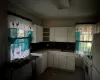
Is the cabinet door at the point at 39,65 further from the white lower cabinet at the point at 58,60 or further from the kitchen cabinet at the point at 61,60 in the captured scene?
the kitchen cabinet at the point at 61,60

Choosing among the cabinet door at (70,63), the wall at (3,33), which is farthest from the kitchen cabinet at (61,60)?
the wall at (3,33)

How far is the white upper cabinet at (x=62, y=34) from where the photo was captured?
4516mm

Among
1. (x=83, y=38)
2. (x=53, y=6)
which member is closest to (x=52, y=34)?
(x=83, y=38)

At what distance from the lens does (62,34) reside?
15.2ft

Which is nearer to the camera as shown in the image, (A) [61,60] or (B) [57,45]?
(A) [61,60]

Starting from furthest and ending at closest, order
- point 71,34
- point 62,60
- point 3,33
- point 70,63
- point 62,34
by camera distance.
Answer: point 62,34
point 71,34
point 62,60
point 70,63
point 3,33

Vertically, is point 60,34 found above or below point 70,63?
above

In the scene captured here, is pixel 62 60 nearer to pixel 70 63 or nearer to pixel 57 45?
pixel 70 63

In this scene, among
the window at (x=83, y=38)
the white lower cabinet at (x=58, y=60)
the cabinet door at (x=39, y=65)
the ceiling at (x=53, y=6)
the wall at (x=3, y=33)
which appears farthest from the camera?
the window at (x=83, y=38)

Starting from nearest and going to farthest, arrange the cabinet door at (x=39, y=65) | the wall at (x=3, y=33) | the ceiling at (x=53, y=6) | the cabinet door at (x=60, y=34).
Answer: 1. the wall at (x=3, y=33)
2. the ceiling at (x=53, y=6)
3. the cabinet door at (x=39, y=65)
4. the cabinet door at (x=60, y=34)

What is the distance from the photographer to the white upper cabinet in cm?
452

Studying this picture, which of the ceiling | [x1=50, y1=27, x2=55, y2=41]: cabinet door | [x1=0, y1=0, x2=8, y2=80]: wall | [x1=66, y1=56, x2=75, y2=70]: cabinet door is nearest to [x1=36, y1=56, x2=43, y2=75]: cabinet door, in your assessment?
[x1=66, y1=56, x2=75, y2=70]: cabinet door

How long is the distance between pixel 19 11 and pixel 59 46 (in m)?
2.76

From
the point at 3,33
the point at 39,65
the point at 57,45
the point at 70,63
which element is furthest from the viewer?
the point at 57,45
